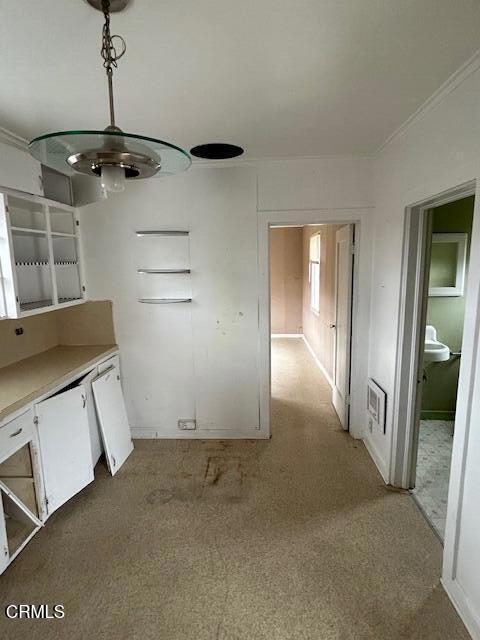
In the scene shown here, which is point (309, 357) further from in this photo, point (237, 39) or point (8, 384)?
point (237, 39)

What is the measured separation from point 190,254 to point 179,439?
175 cm

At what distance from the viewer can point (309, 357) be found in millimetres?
5836

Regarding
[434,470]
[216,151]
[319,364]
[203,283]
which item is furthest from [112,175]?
[319,364]

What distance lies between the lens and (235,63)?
1.50 metres

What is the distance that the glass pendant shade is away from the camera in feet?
3.18

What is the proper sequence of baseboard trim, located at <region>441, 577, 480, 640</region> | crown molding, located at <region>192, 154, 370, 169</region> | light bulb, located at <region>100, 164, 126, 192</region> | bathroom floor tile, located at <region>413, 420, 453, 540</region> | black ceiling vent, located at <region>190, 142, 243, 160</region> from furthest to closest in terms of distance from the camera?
crown molding, located at <region>192, 154, 370, 169</region> < black ceiling vent, located at <region>190, 142, 243, 160</region> < bathroom floor tile, located at <region>413, 420, 453, 540</region> < baseboard trim, located at <region>441, 577, 480, 640</region> < light bulb, located at <region>100, 164, 126, 192</region>

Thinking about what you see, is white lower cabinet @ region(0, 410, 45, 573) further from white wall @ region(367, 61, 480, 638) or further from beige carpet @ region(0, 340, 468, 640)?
white wall @ region(367, 61, 480, 638)

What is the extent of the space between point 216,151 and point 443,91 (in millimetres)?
1509

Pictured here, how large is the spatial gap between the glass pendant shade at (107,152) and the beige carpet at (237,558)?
1968 millimetres

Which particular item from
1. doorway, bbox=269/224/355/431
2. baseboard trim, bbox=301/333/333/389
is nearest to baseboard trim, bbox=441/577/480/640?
doorway, bbox=269/224/355/431

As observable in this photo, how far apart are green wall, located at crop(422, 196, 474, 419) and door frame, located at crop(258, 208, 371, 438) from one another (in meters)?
0.79

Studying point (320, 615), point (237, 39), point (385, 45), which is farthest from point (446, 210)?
point (320, 615)

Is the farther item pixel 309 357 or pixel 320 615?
pixel 309 357
